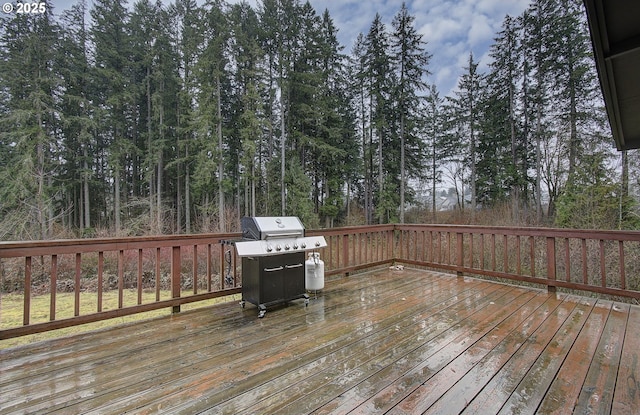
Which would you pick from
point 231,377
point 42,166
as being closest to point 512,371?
point 231,377

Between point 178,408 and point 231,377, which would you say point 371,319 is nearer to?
point 231,377

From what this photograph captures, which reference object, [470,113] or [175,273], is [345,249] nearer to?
[175,273]

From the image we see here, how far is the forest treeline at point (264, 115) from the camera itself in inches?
437

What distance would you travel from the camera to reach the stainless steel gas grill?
3.05 metres

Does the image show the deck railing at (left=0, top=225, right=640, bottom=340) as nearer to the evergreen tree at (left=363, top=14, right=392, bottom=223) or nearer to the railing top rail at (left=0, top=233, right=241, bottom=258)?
the railing top rail at (left=0, top=233, right=241, bottom=258)

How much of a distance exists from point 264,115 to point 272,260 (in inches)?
467

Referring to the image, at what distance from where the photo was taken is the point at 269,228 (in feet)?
10.3

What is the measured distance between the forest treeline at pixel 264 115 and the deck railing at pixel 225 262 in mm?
3162

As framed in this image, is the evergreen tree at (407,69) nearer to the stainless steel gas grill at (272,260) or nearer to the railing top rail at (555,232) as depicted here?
the railing top rail at (555,232)

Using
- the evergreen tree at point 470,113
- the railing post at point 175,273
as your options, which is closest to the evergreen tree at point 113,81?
the railing post at point 175,273

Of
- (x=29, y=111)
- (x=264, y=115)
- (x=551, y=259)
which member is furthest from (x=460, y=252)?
(x=29, y=111)

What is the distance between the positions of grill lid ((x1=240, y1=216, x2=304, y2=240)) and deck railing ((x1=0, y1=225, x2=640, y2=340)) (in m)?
0.45

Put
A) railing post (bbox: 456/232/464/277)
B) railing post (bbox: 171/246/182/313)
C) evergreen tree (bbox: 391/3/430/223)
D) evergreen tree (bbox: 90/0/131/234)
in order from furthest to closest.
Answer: evergreen tree (bbox: 90/0/131/234)
evergreen tree (bbox: 391/3/430/223)
railing post (bbox: 456/232/464/277)
railing post (bbox: 171/246/182/313)

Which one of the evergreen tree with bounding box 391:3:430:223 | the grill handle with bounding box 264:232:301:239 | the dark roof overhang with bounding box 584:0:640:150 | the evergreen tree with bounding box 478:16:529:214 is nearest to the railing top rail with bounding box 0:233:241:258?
the grill handle with bounding box 264:232:301:239
